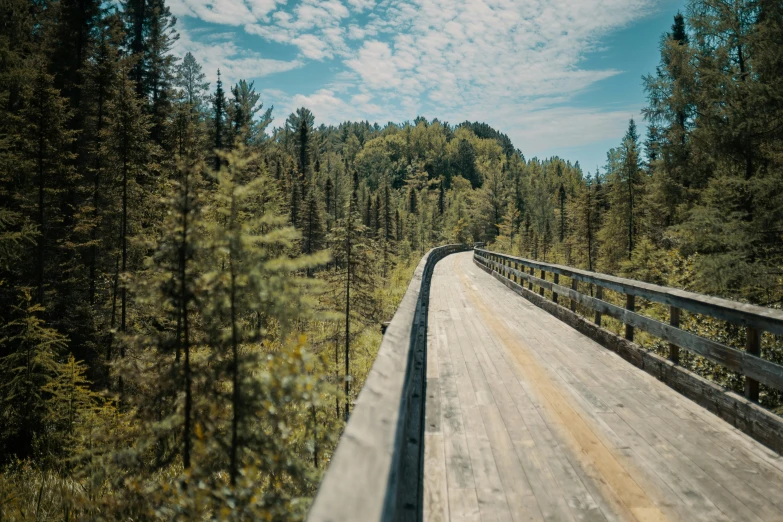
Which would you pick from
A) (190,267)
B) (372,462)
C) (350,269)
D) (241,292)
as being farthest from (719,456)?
(350,269)

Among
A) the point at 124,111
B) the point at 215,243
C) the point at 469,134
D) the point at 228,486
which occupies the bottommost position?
the point at 228,486

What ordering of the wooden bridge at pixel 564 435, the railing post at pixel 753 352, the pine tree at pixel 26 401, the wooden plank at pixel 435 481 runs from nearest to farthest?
1. the wooden bridge at pixel 564 435
2. the wooden plank at pixel 435 481
3. the railing post at pixel 753 352
4. the pine tree at pixel 26 401

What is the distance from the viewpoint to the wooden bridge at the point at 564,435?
5.57ft

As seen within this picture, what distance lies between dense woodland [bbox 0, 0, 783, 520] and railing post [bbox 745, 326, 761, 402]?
330 cm

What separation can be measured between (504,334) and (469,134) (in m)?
169

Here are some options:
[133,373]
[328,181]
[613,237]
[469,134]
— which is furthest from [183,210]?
[469,134]

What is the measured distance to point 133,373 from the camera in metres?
2.94

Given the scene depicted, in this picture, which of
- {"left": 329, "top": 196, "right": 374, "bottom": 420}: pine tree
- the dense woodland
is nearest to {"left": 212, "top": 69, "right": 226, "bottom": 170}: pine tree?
the dense woodland

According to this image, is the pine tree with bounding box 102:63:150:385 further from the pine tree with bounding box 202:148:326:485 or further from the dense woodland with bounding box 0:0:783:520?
the pine tree with bounding box 202:148:326:485

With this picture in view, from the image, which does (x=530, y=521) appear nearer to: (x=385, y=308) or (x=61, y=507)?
(x=61, y=507)

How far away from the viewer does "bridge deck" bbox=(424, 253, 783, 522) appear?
2637mm

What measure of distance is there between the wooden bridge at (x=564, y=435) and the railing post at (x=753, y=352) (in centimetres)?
1

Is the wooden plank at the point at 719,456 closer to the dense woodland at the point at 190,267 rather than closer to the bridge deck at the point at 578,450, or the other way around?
the bridge deck at the point at 578,450

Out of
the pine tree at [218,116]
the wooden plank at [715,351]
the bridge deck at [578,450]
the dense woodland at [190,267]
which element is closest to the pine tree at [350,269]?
the dense woodland at [190,267]
